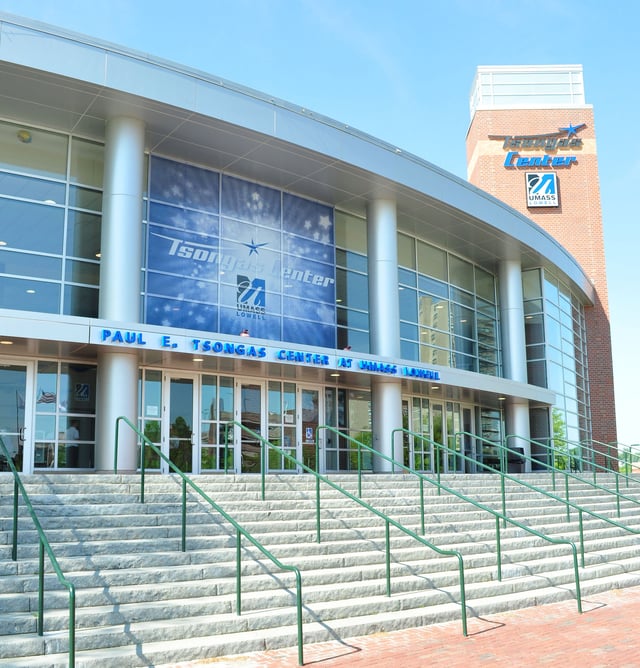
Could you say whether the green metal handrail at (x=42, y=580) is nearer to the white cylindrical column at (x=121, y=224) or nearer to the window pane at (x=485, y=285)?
the white cylindrical column at (x=121, y=224)

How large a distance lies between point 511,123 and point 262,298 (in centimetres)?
2178

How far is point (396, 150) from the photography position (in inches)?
776

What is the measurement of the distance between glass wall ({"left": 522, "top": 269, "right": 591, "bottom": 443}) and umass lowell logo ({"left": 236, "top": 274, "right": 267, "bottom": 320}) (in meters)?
12.6

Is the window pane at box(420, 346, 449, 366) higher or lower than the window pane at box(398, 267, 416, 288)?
lower

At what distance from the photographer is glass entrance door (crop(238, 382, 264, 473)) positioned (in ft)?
59.8

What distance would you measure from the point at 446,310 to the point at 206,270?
9412 mm

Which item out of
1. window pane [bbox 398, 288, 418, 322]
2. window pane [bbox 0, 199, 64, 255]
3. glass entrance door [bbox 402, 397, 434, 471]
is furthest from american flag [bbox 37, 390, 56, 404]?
window pane [bbox 398, 288, 418, 322]

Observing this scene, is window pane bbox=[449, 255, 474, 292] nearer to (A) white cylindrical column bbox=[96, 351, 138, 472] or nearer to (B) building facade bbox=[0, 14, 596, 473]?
(B) building facade bbox=[0, 14, 596, 473]

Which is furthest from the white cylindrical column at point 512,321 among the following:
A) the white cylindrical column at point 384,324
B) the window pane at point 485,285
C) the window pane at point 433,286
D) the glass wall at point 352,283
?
the white cylindrical column at point 384,324

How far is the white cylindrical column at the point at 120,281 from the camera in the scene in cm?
1502

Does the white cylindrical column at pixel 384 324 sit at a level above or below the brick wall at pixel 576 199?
below

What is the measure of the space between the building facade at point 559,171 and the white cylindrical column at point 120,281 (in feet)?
67.8

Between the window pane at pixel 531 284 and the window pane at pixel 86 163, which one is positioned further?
the window pane at pixel 531 284

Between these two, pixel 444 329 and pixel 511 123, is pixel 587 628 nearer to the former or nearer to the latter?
pixel 444 329
